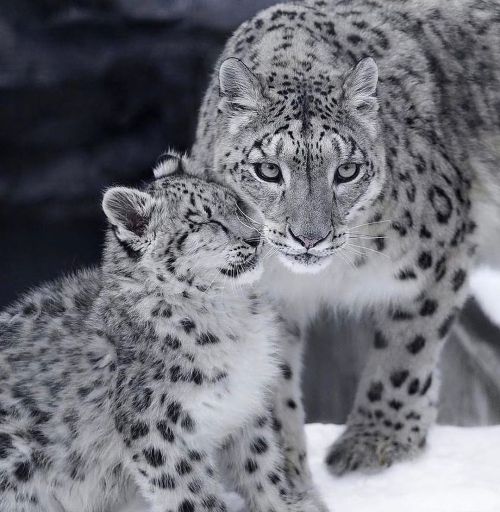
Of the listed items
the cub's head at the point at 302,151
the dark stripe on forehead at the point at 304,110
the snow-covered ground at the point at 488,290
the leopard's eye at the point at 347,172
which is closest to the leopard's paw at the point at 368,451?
the cub's head at the point at 302,151

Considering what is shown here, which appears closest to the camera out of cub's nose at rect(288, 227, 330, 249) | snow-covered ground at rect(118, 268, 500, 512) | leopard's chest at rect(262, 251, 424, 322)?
cub's nose at rect(288, 227, 330, 249)

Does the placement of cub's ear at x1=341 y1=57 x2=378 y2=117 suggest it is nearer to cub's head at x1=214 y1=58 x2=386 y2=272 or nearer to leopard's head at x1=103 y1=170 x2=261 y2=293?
cub's head at x1=214 y1=58 x2=386 y2=272

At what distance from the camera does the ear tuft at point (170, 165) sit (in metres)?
4.46

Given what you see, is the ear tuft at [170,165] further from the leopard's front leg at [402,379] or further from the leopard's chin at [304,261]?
the leopard's front leg at [402,379]

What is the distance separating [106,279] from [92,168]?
271 cm

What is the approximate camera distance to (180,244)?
4.14 meters

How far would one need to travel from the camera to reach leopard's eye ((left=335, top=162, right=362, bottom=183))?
174 inches

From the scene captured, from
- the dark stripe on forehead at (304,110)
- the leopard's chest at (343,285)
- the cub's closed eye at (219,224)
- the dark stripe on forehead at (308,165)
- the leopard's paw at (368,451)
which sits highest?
the dark stripe on forehead at (304,110)

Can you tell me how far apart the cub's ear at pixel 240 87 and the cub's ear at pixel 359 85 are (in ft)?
0.99

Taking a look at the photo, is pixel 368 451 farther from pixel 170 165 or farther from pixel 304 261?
pixel 170 165

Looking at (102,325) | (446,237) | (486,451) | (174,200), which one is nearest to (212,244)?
(174,200)

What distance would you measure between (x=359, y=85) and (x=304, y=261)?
0.68m

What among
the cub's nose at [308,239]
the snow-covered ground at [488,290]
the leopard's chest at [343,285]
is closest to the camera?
the cub's nose at [308,239]

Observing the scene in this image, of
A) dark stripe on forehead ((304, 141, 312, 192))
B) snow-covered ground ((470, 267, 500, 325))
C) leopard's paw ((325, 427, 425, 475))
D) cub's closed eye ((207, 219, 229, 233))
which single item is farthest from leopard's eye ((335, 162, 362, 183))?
snow-covered ground ((470, 267, 500, 325))
